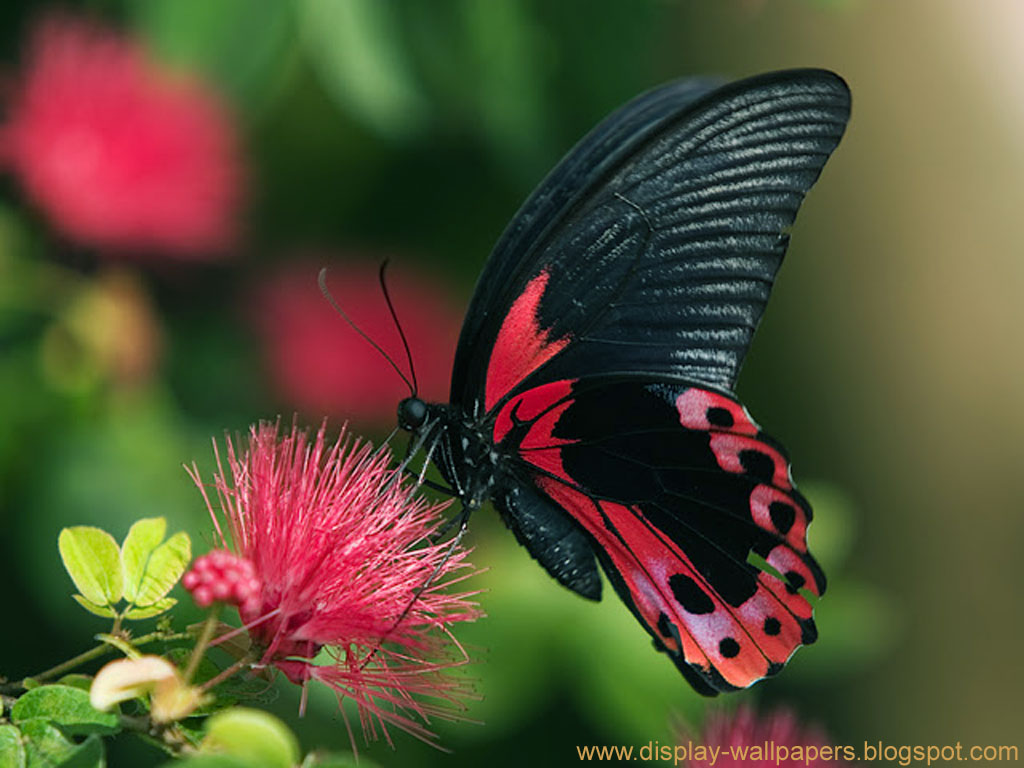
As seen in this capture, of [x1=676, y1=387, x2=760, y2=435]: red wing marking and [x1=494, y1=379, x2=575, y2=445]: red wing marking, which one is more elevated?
[x1=676, y1=387, x2=760, y2=435]: red wing marking

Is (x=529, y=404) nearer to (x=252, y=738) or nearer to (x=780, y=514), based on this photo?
(x=780, y=514)

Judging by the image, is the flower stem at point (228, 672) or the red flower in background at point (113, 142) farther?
the red flower in background at point (113, 142)

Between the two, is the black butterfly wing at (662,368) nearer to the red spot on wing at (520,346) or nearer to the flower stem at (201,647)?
the red spot on wing at (520,346)

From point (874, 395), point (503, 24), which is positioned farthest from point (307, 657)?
point (874, 395)

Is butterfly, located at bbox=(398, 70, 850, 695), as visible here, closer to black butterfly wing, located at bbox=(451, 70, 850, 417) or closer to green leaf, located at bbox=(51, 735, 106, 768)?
black butterfly wing, located at bbox=(451, 70, 850, 417)

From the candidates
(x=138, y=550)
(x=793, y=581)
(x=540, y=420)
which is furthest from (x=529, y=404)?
(x=138, y=550)

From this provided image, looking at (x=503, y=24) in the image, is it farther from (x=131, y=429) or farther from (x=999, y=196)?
(x=999, y=196)

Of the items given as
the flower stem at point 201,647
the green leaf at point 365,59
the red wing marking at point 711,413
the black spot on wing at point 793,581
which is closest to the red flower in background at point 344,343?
the green leaf at point 365,59

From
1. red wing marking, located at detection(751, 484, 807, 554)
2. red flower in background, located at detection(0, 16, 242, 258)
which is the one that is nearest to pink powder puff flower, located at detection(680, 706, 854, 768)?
red wing marking, located at detection(751, 484, 807, 554)
